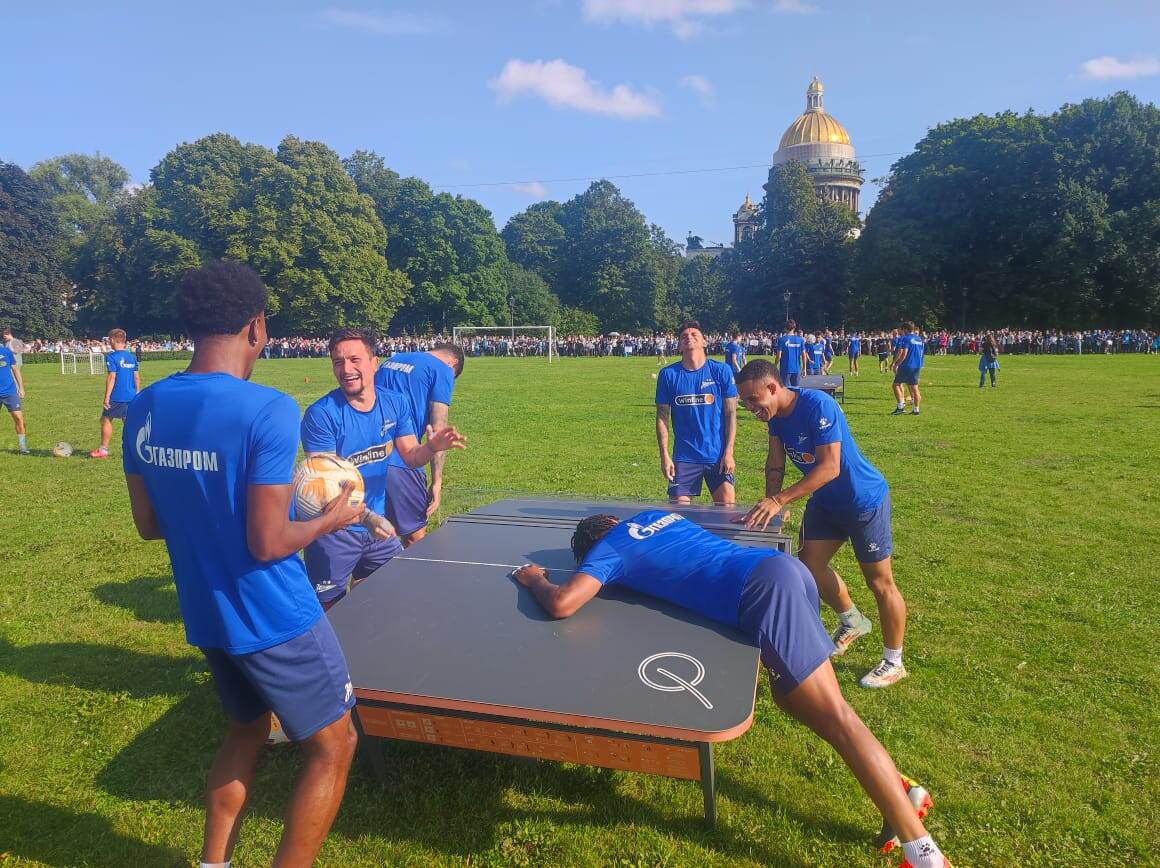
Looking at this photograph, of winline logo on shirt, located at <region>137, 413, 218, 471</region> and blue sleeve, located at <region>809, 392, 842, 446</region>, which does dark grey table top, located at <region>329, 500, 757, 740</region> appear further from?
blue sleeve, located at <region>809, 392, 842, 446</region>

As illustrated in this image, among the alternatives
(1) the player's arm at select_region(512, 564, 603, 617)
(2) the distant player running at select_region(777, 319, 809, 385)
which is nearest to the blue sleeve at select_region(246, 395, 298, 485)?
(1) the player's arm at select_region(512, 564, 603, 617)

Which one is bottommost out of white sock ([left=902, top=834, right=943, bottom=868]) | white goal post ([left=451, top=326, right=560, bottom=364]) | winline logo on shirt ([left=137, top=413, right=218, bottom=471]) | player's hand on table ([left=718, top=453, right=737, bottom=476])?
white sock ([left=902, top=834, right=943, bottom=868])

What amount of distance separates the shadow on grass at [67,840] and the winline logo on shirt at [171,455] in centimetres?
209

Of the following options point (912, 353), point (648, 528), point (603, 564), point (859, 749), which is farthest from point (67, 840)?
point (912, 353)

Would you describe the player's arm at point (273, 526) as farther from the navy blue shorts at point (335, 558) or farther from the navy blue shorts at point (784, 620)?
the navy blue shorts at point (335, 558)

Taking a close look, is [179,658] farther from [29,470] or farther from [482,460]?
[29,470]

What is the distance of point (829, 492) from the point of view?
189 inches

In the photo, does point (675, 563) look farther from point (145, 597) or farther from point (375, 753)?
point (145, 597)

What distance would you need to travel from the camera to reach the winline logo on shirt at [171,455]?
7.91ft

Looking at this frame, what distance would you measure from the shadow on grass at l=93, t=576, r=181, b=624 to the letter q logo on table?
14.9ft

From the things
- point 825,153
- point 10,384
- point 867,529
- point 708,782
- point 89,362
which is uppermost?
point 825,153

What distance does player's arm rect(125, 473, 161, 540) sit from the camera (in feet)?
8.68

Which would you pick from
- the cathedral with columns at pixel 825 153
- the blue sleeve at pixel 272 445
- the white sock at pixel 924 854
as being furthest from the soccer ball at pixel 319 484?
the cathedral with columns at pixel 825 153

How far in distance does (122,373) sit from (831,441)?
40.5 ft
